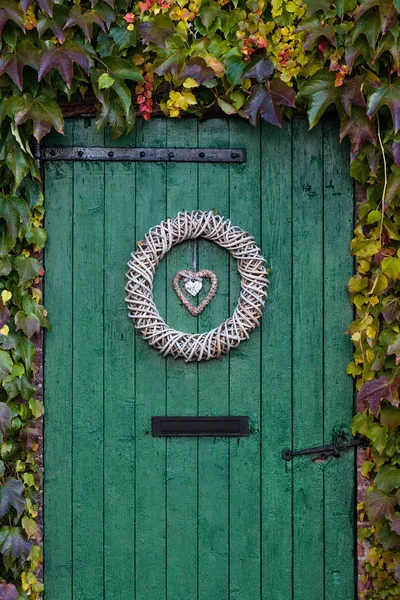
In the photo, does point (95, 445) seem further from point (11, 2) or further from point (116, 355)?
point (11, 2)

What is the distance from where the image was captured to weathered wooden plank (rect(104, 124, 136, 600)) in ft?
9.69

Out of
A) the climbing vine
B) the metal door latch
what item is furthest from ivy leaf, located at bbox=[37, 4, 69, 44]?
the metal door latch

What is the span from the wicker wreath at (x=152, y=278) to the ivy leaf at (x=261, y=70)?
50 centimetres

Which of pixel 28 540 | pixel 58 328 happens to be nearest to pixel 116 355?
pixel 58 328

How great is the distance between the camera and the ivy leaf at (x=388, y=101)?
275 cm

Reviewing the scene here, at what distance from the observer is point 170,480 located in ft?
9.73

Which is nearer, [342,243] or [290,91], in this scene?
[290,91]

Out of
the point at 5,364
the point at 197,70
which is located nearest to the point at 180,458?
the point at 5,364

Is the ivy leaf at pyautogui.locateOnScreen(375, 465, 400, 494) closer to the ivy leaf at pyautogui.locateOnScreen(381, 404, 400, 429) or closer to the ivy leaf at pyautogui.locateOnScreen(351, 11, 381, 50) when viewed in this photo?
the ivy leaf at pyautogui.locateOnScreen(381, 404, 400, 429)

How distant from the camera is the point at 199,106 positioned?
2.94 m

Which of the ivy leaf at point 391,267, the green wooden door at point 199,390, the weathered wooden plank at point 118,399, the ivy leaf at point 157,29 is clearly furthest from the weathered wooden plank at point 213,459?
the ivy leaf at point 391,267

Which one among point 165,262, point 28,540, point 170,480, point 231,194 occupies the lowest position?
point 28,540

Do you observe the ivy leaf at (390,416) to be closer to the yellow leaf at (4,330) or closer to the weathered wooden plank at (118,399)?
the weathered wooden plank at (118,399)

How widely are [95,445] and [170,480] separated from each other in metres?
0.30
